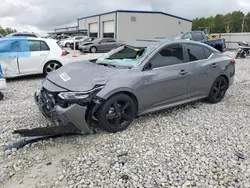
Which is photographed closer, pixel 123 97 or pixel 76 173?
pixel 76 173

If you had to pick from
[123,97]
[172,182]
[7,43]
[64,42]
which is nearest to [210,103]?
[123,97]

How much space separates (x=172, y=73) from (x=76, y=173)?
241 centimetres

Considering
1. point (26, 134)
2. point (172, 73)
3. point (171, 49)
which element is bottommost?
point (26, 134)

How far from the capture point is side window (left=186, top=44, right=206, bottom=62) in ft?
14.5

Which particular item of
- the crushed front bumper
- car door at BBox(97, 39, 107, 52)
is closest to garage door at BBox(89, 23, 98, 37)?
car door at BBox(97, 39, 107, 52)

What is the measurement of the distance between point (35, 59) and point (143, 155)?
5.58m

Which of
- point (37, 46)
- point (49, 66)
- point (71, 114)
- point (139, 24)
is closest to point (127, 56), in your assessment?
point (71, 114)

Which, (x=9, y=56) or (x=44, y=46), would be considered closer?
(x=9, y=56)

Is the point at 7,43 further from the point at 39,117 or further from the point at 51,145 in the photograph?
the point at 51,145

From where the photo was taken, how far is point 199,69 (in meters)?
4.42

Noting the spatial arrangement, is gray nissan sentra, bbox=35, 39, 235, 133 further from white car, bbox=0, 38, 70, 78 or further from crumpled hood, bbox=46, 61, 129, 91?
white car, bbox=0, 38, 70, 78

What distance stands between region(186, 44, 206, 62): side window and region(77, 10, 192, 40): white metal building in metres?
25.1

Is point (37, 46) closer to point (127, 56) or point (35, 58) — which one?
point (35, 58)

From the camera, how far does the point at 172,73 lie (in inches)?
158
